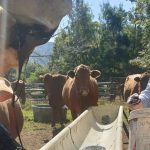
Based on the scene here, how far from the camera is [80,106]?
1063cm

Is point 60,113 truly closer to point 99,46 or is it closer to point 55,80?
point 55,80

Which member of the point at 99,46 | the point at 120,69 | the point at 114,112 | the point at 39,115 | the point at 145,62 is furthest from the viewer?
the point at 99,46

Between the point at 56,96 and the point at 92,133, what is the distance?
595 centimetres

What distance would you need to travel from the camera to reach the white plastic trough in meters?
4.85

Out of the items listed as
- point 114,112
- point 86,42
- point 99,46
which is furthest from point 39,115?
point 86,42

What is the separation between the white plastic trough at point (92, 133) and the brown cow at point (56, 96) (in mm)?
3930

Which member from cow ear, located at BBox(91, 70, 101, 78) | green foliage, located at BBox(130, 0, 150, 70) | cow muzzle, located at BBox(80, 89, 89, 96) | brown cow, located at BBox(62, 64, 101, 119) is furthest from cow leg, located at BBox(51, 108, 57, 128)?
green foliage, located at BBox(130, 0, 150, 70)

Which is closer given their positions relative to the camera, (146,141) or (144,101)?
(146,141)

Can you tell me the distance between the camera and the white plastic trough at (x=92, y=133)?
485 cm

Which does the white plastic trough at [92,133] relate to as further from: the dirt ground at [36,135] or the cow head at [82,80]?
the cow head at [82,80]

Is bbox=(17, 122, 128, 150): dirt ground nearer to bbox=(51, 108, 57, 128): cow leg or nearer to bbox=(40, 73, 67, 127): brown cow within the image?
bbox=(51, 108, 57, 128): cow leg

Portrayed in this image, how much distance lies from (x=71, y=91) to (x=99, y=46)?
87.8ft

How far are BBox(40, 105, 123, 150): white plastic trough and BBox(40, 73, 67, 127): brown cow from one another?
3.93 meters

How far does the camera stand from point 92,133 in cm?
775
